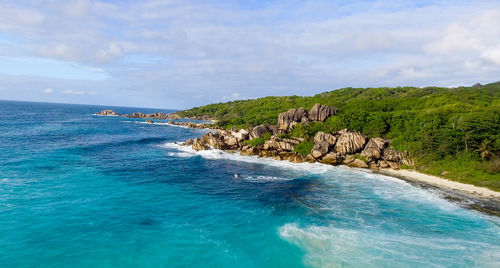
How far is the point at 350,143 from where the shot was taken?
57.6m

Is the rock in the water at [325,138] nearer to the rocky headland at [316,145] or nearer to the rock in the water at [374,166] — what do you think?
the rocky headland at [316,145]

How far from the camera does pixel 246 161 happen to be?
58000mm

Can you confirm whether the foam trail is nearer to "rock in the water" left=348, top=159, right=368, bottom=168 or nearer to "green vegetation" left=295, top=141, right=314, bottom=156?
"rock in the water" left=348, top=159, right=368, bottom=168

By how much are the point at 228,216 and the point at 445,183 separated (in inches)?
1332

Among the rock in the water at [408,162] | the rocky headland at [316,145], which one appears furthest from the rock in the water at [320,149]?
the rock in the water at [408,162]

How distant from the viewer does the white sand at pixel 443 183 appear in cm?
3765

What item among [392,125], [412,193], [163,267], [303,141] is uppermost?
[392,125]

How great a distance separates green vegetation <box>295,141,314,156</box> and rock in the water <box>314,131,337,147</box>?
1.77 meters

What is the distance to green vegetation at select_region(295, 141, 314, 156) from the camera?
61.4 m

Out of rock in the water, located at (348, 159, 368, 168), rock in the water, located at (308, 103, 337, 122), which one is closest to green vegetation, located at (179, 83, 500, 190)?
rock in the water, located at (308, 103, 337, 122)

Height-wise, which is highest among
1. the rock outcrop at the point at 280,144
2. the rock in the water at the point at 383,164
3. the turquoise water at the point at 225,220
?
the rock outcrop at the point at 280,144

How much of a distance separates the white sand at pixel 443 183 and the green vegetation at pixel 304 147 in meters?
15.7

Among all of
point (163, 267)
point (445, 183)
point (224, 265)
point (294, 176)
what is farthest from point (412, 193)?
point (163, 267)

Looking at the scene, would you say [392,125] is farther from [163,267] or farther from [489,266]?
[163,267]
